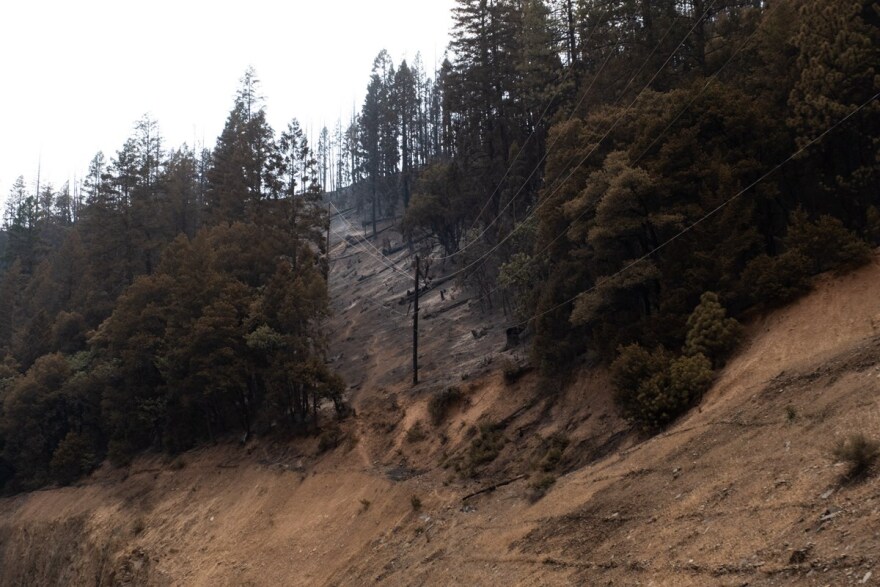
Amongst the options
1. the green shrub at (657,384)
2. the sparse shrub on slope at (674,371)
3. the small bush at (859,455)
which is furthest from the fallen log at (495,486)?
the small bush at (859,455)

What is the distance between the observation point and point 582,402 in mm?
25203

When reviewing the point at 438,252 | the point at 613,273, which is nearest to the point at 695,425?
the point at 613,273

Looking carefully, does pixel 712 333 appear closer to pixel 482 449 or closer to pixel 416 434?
pixel 482 449

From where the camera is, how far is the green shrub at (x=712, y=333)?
20.5m

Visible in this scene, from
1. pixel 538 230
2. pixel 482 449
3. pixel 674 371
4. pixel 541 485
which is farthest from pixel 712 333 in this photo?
pixel 538 230

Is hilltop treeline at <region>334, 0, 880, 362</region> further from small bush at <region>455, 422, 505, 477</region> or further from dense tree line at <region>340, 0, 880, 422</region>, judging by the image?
small bush at <region>455, 422, 505, 477</region>

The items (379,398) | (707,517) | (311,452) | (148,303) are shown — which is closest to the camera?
(707,517)

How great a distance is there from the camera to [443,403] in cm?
3162

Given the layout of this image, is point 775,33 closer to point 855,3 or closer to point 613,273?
point 855,3

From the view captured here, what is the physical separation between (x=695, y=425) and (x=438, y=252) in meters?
44.7

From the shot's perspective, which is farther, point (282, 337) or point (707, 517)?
point (282, 337)

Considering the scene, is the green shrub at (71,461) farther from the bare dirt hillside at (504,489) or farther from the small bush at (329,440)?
the small bush at (329,440)

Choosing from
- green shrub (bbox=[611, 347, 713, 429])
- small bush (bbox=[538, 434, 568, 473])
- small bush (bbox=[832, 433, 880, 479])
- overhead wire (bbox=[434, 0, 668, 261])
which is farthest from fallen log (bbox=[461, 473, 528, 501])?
overhead wire (bbox=[434, 0, 668, 261])

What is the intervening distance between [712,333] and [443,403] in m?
13.8
